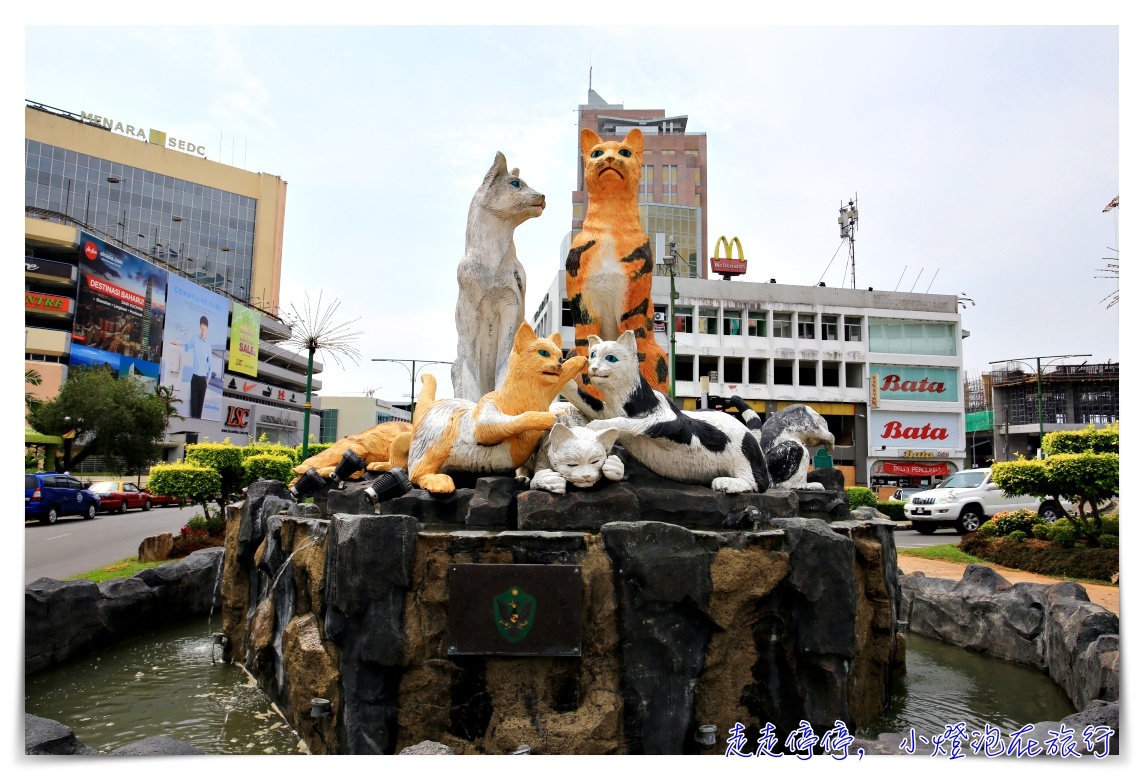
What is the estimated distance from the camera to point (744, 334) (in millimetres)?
33281

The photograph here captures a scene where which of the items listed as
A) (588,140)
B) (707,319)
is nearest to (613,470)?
(588,140)

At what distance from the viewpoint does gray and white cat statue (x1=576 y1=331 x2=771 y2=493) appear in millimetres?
5254

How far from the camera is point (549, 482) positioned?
4.78m

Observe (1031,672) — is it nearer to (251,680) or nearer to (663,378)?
(663,378)

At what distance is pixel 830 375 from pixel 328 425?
134 feet

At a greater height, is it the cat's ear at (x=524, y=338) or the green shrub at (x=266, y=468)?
the cat's ear at (x=524, y=338)

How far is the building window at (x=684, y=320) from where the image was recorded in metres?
32.7

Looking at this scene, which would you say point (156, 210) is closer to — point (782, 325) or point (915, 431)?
point (782, 325)

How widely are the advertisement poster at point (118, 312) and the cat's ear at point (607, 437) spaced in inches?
1550

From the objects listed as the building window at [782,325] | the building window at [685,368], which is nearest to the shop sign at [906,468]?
the building window at [782,325]

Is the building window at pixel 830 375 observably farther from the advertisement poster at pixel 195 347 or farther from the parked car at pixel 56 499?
the advertisement poster at pixel 195 347

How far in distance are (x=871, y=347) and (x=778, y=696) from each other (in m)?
32.4

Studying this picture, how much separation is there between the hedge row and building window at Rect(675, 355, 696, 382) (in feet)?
61.5

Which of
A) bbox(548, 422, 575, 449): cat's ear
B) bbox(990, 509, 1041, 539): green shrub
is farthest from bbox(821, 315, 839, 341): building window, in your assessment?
bbox(548, 422, 575, 449): cat's ear
